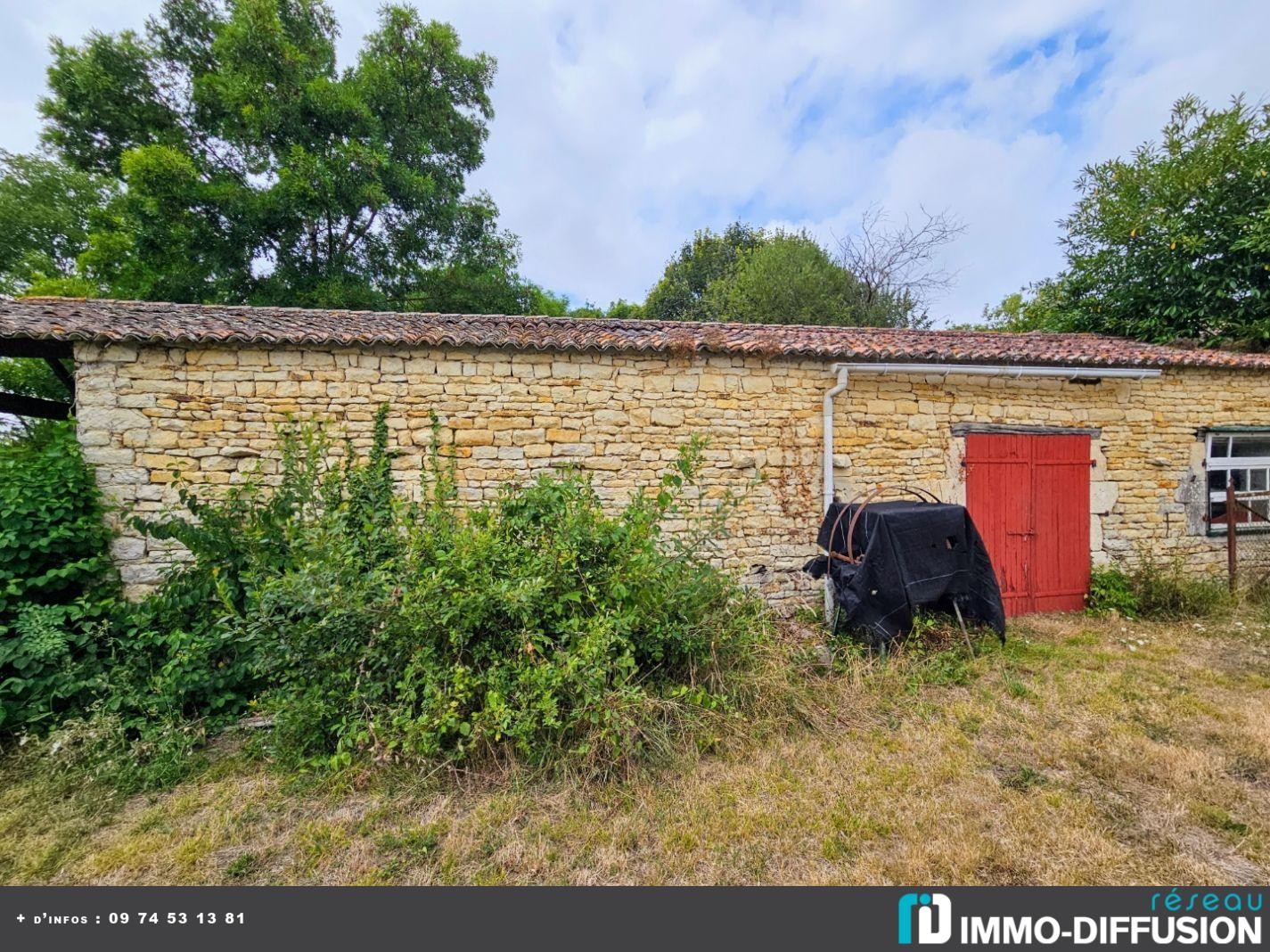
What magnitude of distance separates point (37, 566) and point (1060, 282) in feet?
47.2

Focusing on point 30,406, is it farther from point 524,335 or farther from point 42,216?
point 42,216

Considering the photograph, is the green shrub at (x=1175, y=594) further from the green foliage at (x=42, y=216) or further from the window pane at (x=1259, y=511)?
the green foliage at (x=42, y=216)

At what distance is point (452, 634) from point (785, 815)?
2191 mm

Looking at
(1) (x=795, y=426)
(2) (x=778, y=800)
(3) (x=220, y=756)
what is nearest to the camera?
(2) (x=778, y=800)

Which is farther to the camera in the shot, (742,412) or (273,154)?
(273,154)

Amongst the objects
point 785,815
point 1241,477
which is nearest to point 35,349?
point 785,815

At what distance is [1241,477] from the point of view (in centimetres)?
654

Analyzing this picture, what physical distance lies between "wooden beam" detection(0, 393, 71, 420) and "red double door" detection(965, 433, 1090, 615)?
33.7 feet

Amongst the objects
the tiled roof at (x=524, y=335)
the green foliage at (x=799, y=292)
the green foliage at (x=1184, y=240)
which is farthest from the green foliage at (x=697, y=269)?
the tiled roof at (x=524, y=335)
